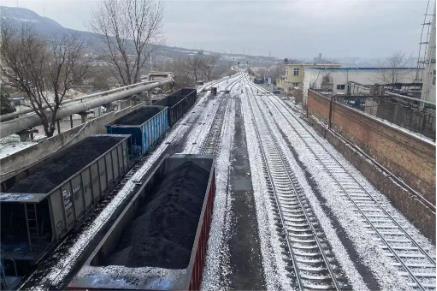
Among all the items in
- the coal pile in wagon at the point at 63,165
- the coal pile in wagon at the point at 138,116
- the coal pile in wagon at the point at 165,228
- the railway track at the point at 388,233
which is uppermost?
the coal pile in wagon at the point at 138,116

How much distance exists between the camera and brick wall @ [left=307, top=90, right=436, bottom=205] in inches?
443

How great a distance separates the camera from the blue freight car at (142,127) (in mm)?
17562

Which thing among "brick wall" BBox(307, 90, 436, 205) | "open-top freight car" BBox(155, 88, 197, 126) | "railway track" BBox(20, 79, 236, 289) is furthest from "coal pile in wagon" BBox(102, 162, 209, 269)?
"open-top freight car" BBox(155, 88, 197, 126)

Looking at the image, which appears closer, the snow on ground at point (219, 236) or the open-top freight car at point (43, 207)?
the snow on ground at point (219, 236)

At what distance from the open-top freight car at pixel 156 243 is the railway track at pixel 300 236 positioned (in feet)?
8.70

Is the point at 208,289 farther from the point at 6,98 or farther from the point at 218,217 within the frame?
the point at 6,98

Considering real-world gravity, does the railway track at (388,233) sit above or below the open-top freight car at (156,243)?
below

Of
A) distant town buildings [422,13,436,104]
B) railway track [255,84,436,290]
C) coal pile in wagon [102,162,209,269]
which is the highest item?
distant town buildings [422,13,436,104]

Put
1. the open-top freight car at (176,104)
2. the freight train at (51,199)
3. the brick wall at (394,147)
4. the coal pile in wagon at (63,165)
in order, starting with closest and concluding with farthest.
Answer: the freight train at (51,199) → the coal pile in wagon at (63,165) → the brick wall at (394,147) → the open-top freight car at (176,104)

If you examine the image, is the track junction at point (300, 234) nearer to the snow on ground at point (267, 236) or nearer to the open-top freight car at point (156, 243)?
the snow on ground at point (267, 236)

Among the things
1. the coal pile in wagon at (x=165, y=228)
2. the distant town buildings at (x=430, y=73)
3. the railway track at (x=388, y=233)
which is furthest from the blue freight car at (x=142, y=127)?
the distant town buildings at (x=430, y=73)

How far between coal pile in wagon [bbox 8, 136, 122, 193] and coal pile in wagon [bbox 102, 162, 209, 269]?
2.70 metres

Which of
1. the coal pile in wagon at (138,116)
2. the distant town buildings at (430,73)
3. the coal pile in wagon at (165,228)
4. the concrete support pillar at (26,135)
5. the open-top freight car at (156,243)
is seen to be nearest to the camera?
the open-top freight car at (156,243)

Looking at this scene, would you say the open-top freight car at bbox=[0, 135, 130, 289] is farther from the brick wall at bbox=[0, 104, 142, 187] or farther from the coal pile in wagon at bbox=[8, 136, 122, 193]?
the brick wall at bbox=[0, 104, 142, 187]
